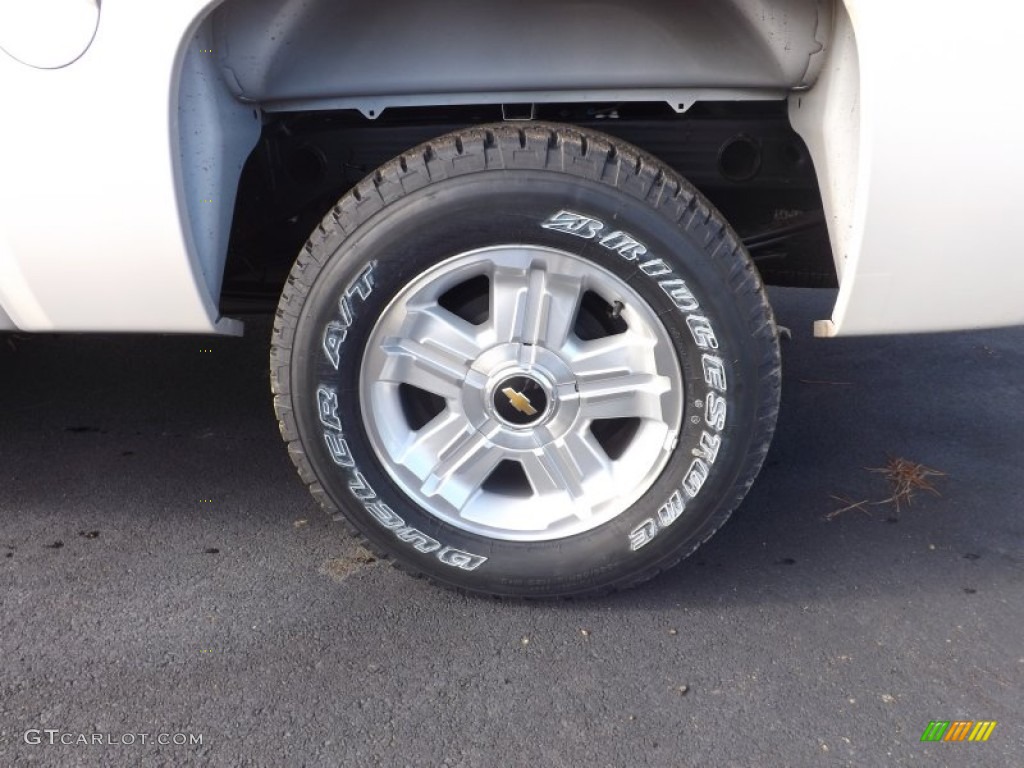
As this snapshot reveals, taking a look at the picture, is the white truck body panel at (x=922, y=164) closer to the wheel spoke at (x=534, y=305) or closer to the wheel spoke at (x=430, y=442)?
the wheel spoke at (x=534, y=305)

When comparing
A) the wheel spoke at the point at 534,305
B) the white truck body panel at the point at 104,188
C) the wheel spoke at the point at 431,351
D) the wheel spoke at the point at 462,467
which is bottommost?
the wheel spoke at the point at 462,467

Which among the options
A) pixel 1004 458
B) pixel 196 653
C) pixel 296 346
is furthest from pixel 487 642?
pixel 1004 458

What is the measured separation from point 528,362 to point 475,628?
2.15ft

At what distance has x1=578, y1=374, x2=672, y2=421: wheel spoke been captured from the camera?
1945 mm

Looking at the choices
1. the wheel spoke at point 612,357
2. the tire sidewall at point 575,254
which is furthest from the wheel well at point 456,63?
the wheel spoke at point 612,357

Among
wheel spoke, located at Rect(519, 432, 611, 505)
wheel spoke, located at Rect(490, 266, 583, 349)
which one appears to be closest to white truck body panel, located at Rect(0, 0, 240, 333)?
wheel spoke, located at Rect(490, 266, 583, 349)

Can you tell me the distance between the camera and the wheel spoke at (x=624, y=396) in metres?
1.95

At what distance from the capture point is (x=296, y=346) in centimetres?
190

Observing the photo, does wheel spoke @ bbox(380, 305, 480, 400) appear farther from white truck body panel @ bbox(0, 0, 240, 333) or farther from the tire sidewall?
white truck body panel @ bbox(0, 0, 240, 333)

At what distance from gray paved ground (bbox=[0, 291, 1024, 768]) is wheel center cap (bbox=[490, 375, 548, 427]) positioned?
1.59 feet

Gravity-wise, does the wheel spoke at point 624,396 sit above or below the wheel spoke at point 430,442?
above

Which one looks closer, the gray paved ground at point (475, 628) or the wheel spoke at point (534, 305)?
the gray paved ground at point (475, 628)

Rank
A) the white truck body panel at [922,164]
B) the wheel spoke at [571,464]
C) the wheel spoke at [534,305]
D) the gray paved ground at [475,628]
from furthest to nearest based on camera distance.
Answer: the wheel spoke at [571,464]
the wheel spoke at [534,305]
the gray paved ground at [475,628]
the white truck body panel at [922,164]

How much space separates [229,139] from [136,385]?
1.62 m
